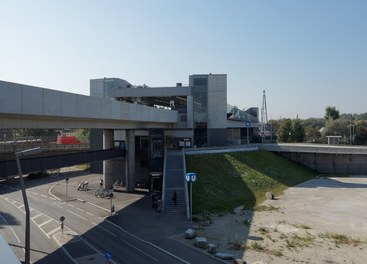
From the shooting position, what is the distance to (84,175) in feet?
243

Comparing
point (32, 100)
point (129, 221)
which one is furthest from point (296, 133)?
point (32, 100)

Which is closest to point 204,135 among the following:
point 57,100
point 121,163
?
point 121,163

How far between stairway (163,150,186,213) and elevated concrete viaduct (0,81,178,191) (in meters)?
7.40

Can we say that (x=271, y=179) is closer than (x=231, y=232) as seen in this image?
No

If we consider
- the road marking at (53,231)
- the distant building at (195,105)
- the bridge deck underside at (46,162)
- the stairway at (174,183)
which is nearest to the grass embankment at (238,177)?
the stairway at (174,183)

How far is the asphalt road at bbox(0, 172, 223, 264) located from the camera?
2731 centimetres

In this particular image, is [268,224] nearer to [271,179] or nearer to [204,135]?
[271,179]

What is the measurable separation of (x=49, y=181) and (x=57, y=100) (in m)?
41.1

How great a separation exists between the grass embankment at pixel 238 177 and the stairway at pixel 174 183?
1.64 meters

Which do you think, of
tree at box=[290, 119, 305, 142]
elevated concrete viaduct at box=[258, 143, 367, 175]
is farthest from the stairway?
tree at box=[290, 119, 305, 142]

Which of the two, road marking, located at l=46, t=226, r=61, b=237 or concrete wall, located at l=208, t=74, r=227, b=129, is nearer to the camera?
road marking, located at l=46, t=226, r=61, b=237

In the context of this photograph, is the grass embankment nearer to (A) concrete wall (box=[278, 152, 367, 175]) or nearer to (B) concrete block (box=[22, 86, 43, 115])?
(A) concrete wall (box=[278, 152, 367, 175])

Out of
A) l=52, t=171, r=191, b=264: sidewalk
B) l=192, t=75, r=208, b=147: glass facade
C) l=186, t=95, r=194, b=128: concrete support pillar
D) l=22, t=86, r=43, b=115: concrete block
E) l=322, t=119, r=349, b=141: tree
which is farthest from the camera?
l=322, t=119, r=349, b=141: tree

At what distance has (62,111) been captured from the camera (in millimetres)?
30734
